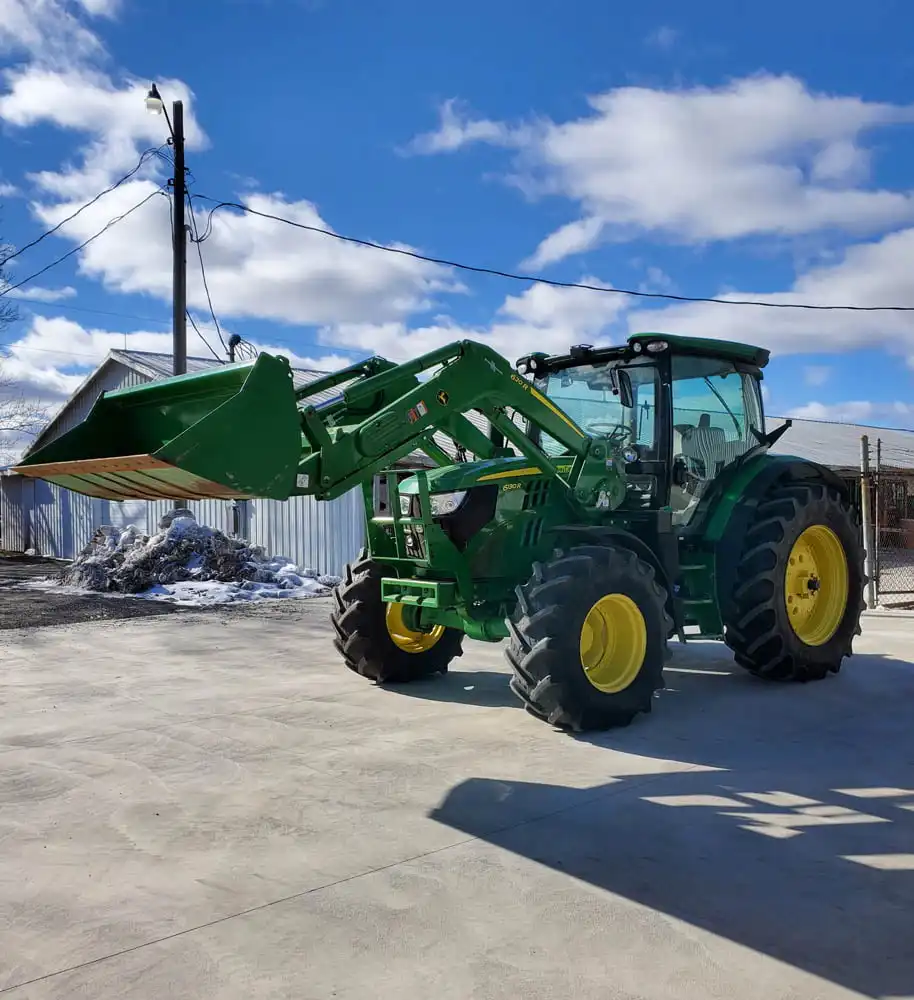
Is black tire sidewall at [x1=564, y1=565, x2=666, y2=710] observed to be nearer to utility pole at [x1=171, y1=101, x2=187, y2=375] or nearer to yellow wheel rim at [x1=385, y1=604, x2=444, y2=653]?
yellow wheel rim at [x1=385, y1=604, x2=444, y2=653]

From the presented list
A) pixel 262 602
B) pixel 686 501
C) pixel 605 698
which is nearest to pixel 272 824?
pixel 605 698

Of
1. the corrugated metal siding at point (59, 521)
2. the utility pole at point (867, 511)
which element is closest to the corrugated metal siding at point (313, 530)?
the corrugated metal siding at point (59, 521)

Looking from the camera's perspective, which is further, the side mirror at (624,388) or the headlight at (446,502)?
the side mirror at (624,388)

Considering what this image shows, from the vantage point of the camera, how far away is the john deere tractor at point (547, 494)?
17.9ft

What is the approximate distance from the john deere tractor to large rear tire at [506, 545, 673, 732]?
0.01 m

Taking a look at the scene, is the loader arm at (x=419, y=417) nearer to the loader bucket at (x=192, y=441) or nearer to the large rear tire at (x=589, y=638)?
the loader bucket at (x=192, y=441)

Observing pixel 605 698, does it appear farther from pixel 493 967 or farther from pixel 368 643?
pixel 493 967

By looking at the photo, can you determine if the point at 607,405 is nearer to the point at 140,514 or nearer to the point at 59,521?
the point at 140,514

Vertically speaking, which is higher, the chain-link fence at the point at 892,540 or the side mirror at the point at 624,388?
→ the side mirror at the point at 624,388

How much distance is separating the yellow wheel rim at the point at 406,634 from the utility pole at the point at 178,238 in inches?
370

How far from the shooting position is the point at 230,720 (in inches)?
252

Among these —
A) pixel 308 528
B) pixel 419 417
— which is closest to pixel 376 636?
pixel 419 417

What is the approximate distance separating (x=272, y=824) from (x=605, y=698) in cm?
234

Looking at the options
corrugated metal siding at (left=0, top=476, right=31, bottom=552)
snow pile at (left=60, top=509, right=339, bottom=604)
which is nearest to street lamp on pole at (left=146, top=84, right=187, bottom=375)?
snow pile at (left=60, top=509, right=339, bottom=604)
